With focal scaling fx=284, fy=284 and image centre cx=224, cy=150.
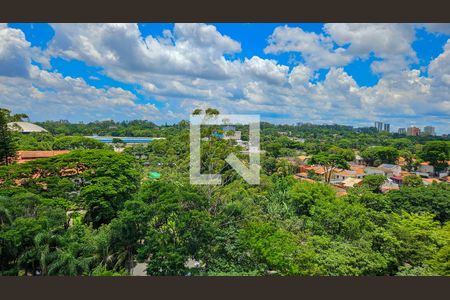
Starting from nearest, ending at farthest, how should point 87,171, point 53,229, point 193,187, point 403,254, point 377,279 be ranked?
point 377,279 → point 53,229 → point 403,254 → point 193,187 → point 87,171

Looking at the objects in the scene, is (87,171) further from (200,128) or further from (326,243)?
(326,243)

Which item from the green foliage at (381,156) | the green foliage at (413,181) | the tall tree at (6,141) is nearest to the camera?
the tall tree at (6,141)

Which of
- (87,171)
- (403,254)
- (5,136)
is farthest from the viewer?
(5,136)

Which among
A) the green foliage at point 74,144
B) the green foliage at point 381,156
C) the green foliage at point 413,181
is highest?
the green foliage at point 74,144

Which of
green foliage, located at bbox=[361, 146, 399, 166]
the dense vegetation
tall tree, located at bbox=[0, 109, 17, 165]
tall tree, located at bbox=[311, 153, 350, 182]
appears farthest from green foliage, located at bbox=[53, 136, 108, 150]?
green foliage, located at bbox=[361, 146, 399, 166]

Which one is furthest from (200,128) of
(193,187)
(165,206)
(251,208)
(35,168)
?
(35,168)

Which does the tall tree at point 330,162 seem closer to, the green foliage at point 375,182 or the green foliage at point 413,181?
the green foliage at point 375,182

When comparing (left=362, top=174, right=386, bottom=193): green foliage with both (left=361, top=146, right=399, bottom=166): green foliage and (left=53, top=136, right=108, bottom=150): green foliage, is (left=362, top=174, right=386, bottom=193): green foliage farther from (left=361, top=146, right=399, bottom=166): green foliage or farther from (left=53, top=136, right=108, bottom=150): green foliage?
(left=53, top=136, right=108, bottom=150): green foliage

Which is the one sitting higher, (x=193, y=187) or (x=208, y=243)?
(x=193, y=187)

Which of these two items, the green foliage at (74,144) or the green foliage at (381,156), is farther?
the green foliage at (381,156)
